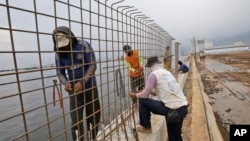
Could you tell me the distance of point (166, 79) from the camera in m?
3.27

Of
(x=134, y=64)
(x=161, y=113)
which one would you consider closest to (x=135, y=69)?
(x=134, y=64)

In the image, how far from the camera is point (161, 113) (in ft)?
11.2

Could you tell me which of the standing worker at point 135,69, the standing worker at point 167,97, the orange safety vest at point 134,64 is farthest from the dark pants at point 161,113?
the orange safety vest at point 134,64

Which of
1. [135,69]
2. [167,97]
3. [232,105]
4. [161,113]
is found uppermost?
[135,69]

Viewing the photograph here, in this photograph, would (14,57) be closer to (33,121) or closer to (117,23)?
(117,23)

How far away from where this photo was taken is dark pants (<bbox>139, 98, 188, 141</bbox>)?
10.9 feet

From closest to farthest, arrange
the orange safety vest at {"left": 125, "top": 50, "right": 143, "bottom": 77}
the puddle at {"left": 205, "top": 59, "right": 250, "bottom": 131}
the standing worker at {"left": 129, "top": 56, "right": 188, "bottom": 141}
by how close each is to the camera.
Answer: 1. the standing worker at {"left": 129, "top": 56, "right": 188, "bottom": 141}
2. the orange safety vest at {"left": 125, "top": 50, "right": 143, "bottom": 77}
3. the puddle at {"left": 205, "top": 59, "right": 250, "bottom": 131}

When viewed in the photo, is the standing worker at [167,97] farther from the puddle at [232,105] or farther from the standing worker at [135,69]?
the puddle at [232,105]

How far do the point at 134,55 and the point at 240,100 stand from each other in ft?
19.0

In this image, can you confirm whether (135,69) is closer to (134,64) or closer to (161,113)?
(134,64)

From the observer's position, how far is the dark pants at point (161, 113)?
3331mm

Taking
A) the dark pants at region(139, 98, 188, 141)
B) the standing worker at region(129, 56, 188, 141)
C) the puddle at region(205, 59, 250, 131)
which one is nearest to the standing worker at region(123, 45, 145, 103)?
the dark pants at region(139, 98, 188, 141)

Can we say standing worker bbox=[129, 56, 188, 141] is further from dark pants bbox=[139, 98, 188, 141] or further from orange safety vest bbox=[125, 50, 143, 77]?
orange safety vest bbox=[125, 50, 143, 77]

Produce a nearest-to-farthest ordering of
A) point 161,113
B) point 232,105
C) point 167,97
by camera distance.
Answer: point 167,97, point 161,113, point 232,105
